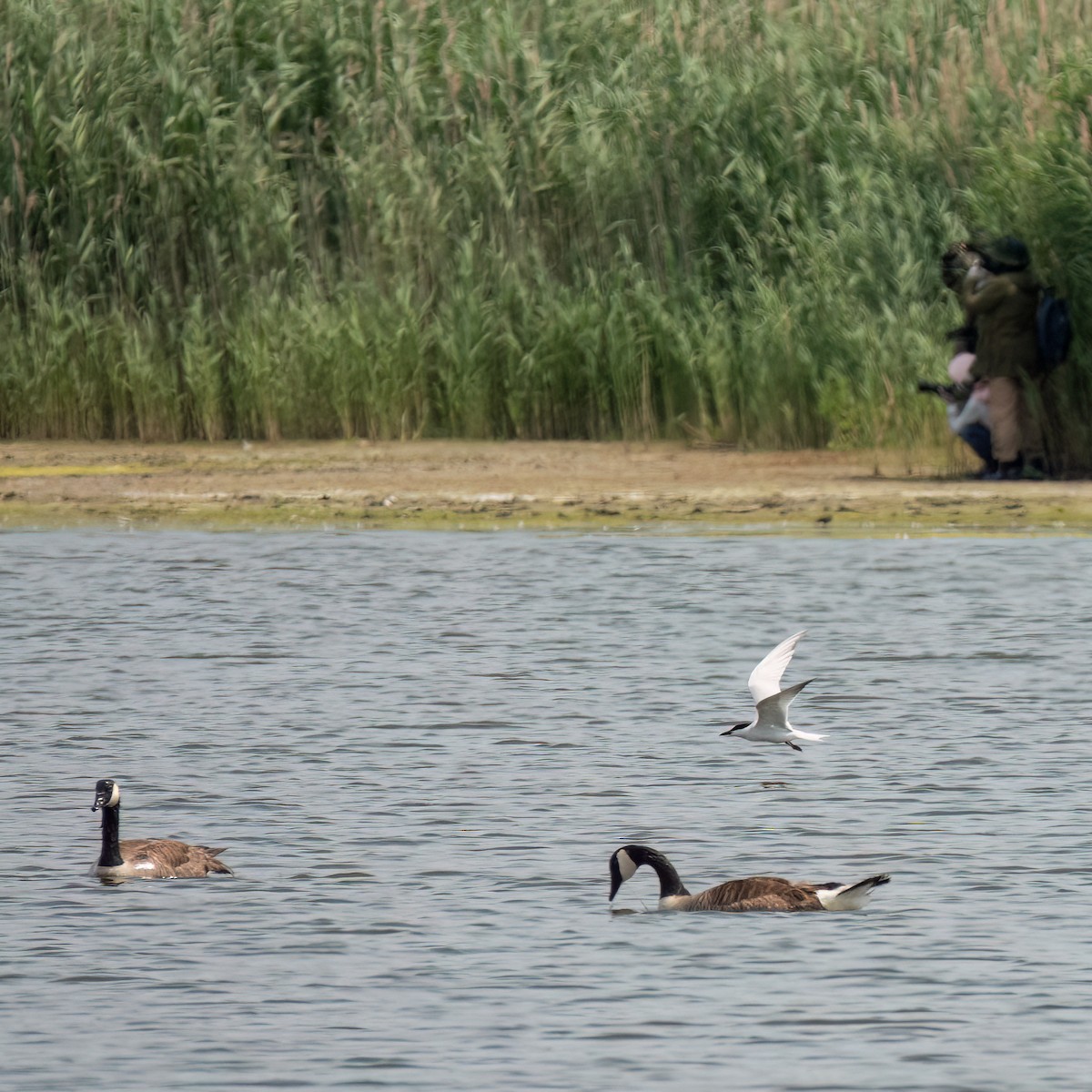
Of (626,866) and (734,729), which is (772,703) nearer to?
(734,729)

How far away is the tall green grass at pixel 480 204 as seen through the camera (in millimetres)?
18625

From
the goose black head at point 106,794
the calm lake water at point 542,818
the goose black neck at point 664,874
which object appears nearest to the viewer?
the calm lake water at point 542,818

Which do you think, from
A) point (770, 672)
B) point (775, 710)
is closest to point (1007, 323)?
point (770, 672)

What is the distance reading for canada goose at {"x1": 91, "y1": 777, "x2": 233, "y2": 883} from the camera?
25.2 feet

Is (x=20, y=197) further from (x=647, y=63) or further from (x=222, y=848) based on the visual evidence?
(x=222, y=848)

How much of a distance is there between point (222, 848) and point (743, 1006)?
85.0 inches

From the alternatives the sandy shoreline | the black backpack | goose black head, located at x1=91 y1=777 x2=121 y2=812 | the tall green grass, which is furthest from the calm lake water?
the tall green grass

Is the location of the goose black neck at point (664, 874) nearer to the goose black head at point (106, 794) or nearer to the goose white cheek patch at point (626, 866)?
the goose white cheek patch at point (626, 866)

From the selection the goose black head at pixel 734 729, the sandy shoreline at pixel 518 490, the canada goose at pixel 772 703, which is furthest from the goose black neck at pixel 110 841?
the sandy shoreline at pixel 518 490

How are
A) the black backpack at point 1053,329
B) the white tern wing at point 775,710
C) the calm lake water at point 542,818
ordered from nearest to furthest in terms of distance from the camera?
the calm lake water at point 542,818 < the white tern wing at point 775,710 < the black backpack at point 1053,329

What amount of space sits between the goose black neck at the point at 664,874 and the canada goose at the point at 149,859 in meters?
1.21

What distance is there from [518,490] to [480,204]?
3513 mm

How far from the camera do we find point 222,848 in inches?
317

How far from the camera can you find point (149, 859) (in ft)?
25.3
